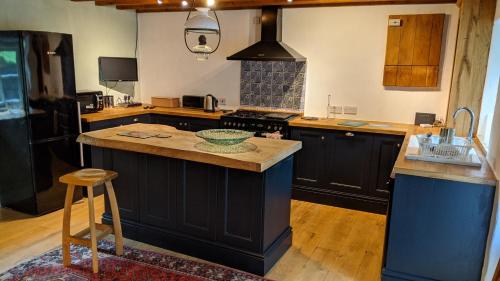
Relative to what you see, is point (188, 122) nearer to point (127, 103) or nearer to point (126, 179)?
point (127, 103)

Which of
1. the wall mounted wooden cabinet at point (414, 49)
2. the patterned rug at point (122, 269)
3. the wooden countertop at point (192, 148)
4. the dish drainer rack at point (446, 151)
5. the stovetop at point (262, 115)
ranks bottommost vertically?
the patterned rug at point (122, 269)

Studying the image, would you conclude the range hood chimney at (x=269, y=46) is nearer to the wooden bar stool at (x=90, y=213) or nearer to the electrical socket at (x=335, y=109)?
the electrical socket at (x=335, y=109)

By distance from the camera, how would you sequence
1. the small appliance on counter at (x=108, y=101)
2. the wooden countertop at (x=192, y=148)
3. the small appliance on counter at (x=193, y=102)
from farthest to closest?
the small appliance on counter at (x=193, y=102), the small appliance on counter at (x=108, y=101), the wooden countertop at (x=192, y=148)

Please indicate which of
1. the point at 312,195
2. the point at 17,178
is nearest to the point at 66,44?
the point at 17,178

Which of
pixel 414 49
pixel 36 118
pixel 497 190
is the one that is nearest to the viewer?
pixel 497 190

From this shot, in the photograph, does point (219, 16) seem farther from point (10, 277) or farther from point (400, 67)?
point (10, 277)

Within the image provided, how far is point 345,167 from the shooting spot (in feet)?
13.4

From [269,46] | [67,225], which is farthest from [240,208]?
[269,46]

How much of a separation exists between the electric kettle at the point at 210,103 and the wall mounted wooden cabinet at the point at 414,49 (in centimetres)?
219

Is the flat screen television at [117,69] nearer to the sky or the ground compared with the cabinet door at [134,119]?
nearer to the sky

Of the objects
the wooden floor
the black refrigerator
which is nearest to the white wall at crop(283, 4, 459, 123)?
Answer: the wooden floor

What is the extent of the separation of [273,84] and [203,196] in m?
2.37

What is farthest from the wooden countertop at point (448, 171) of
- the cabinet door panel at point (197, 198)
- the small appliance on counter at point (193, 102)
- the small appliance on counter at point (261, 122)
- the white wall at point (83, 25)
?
the white wall at point (83, 25)

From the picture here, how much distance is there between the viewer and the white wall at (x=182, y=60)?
4.98 meters
